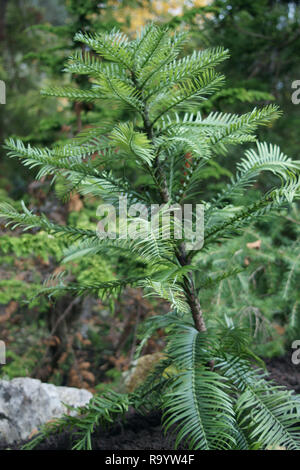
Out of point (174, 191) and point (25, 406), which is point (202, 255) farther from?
point (25, 406)

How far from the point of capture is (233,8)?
3.76 meters

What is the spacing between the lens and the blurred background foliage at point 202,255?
298cm

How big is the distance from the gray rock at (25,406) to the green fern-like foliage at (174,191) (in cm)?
86

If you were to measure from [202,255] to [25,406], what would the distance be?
1.65 meters

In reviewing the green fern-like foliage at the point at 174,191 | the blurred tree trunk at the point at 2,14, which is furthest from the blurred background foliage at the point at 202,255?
the blurred tree trunk at the point at 2,14

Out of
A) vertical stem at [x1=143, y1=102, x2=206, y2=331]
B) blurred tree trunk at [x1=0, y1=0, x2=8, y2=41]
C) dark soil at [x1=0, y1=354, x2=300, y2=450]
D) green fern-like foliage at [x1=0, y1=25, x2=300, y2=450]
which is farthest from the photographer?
blurred tree trunk at [x1=0, y1=0, x2=8, y2=41]

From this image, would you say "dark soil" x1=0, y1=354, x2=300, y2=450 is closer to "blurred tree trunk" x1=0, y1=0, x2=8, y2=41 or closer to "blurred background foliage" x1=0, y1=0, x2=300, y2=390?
"blurred background foliage" x1=0, y1=0, x2=300, y2=390

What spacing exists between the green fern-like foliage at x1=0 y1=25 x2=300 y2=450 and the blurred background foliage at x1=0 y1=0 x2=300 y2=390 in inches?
28.4

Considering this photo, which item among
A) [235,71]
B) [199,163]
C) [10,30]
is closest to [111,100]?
[199,163]

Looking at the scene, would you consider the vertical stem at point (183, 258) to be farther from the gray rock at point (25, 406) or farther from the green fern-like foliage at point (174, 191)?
the gray rock at point (25, 406)

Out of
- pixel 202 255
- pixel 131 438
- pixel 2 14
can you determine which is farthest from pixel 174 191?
pixel 2 14

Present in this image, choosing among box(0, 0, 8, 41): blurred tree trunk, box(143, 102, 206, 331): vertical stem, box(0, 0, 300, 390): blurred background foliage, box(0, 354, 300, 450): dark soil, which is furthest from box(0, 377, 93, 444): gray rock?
box(0, 0, 8, 41): blurred tree trunk

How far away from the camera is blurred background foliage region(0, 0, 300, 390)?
9.77 ft

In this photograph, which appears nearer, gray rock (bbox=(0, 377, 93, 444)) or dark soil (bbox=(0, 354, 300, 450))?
dark soil (bbox=(0, 354, 300, 450))
